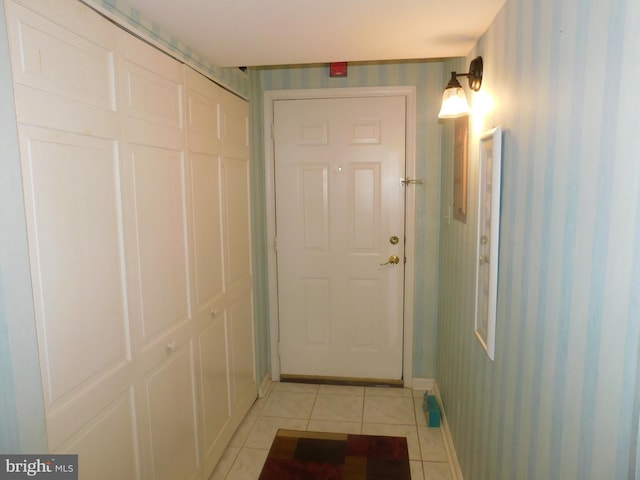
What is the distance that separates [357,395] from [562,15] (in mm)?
2757

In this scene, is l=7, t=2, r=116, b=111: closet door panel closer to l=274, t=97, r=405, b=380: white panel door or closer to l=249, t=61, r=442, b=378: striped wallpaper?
l=249, t=61, r=442, b=378: striped wallpaper

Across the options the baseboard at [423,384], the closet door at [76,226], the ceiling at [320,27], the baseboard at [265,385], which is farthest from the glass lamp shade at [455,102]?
the baseboard at [265,385]

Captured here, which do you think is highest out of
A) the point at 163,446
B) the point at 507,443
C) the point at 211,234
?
the point at 211,234

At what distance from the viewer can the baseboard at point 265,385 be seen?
320cm

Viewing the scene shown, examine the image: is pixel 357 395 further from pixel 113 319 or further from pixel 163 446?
pixel 113 319

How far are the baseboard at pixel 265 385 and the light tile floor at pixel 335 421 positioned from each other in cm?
3

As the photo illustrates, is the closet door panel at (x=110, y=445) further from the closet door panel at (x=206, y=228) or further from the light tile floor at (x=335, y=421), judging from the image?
the light tile floor at (x=335, y=421)

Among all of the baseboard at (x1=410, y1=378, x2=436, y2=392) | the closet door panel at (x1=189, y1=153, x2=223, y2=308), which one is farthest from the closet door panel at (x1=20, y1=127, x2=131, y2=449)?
the baseboard at (x1=410, y1=378, x2=436, y2=392)

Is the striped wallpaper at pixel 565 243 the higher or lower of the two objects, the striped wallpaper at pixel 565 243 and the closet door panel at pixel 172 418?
the higher

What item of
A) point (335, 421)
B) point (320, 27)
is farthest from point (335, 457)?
point (320, 27)

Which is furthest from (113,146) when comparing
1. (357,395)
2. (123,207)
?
(357,395)

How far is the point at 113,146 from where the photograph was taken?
1.51m

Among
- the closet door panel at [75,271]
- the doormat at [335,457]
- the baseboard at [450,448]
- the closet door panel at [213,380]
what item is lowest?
the doormat at [335,457]

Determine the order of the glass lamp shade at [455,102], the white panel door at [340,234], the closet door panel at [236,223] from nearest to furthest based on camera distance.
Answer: the glass lamp shade at [455,102]
the closet door panel at [236,223]
the white panel door at [340,234]
